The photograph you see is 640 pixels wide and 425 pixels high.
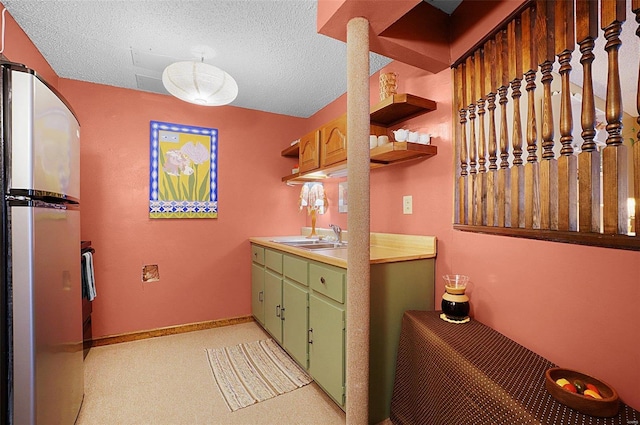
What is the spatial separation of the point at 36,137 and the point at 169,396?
1676mm

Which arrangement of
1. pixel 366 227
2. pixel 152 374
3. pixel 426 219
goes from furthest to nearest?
1. pixel 152 374
2. pixel 426 219
3. pixel 366 227

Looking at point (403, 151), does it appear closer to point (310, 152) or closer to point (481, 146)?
point (481, 146)

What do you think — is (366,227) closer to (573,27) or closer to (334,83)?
(573,27)

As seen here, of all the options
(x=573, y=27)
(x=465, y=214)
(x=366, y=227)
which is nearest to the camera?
(x=573, y=27)

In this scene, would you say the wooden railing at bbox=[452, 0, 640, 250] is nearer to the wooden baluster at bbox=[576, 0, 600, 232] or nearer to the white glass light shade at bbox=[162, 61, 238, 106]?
the wooden baluster at bbox=[576, 0, 600, 232]

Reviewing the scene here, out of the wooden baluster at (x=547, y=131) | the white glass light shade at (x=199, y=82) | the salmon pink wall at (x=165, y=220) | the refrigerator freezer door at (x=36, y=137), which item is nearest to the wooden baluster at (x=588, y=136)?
the wooden baluster at (x=547, y=131)

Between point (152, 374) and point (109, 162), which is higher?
point (109, 162)

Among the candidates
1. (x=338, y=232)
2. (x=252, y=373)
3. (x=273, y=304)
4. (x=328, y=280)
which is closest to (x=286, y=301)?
(x=273, y=304)

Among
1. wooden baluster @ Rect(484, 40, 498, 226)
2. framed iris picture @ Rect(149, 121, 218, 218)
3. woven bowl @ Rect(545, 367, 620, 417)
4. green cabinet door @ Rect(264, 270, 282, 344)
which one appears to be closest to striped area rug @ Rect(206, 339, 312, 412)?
green cabinet door @ Rect(264, 270, 282, 344)

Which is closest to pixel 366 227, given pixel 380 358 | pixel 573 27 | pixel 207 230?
pixel 380 358

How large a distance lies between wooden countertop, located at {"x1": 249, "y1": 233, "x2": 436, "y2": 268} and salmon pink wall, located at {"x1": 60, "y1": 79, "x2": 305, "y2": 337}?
1.01 m

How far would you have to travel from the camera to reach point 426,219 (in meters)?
1.94

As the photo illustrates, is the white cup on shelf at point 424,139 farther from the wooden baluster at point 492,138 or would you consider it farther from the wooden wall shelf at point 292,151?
the wooden wall shelf at point 292,151

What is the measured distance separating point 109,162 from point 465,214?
2.98 meters
